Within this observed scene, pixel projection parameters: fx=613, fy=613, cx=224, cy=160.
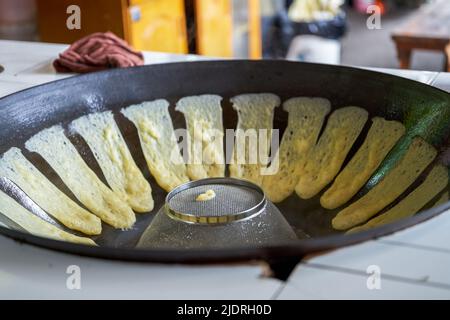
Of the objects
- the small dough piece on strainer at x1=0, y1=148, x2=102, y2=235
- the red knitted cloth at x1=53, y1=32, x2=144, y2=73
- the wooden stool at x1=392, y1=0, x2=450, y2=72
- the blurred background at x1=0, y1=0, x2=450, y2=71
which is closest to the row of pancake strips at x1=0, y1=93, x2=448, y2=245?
the small dough piece on strainer at x1=0, y1=148, x2=102, y2=235

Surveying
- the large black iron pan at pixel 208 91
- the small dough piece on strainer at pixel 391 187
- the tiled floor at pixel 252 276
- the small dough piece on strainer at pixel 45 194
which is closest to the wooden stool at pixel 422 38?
the large black iron pan at pixel 208 91

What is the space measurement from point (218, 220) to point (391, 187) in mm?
325

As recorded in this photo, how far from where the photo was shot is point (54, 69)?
150 cm

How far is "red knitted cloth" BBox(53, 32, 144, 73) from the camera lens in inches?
56.9

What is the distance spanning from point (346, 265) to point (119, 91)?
2.31ft

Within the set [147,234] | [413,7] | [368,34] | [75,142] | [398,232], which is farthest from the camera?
[413,7]

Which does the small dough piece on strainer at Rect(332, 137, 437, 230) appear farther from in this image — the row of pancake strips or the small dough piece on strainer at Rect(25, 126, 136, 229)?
the small dough piece on strainer at Rect(25, 126, 136, 229)

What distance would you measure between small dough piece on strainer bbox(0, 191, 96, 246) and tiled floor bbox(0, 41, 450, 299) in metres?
0.19

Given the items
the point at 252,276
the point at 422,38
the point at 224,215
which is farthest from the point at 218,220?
the point at 422,38

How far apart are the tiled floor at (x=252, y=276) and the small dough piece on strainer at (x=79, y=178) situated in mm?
375

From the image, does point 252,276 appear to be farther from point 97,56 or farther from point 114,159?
point 97,56

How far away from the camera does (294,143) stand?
124cm

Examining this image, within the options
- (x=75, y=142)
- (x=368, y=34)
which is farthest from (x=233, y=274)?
(x=368, y=34)
